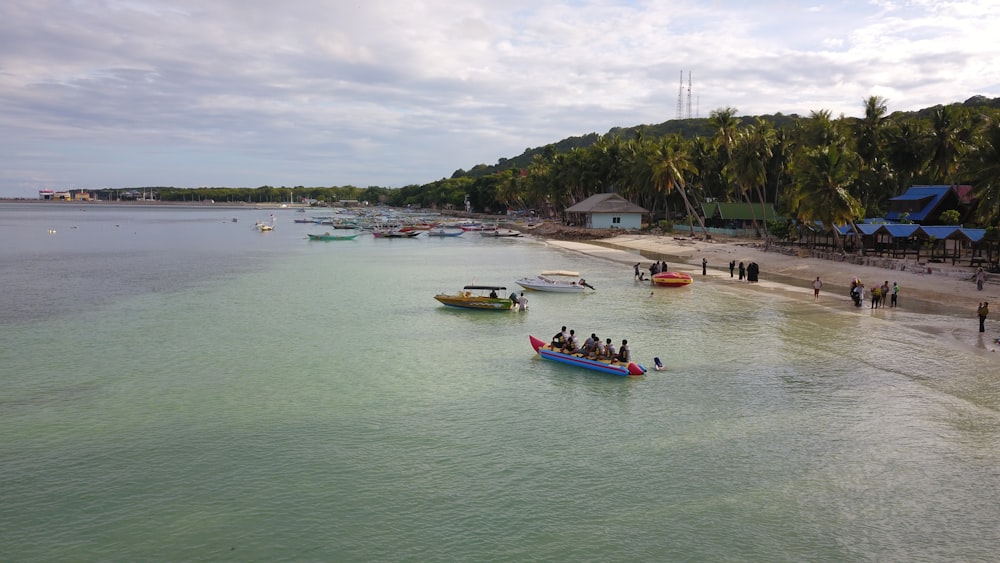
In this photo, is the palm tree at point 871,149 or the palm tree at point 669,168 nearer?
the palm tree at point 871,149

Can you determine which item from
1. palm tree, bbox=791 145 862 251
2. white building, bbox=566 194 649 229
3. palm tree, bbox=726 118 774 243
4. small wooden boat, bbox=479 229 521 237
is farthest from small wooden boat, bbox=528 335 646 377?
small wooden boat, bbox=479 229 521 237

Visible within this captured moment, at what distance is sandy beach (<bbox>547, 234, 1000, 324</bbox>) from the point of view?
37.9 m

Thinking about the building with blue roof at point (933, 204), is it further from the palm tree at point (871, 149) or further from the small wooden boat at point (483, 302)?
the small wooden boat at point (483, 302)

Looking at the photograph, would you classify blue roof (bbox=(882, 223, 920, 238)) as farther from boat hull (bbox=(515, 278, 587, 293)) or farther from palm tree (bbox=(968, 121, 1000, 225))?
boat hull (bbox=(515, 278, 587, 293))

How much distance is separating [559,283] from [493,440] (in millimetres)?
28828

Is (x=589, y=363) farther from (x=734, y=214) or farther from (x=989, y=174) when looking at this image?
(x=734, y=214)

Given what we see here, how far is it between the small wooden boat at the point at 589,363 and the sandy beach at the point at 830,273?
61.1 feet

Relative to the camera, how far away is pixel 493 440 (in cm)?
1862

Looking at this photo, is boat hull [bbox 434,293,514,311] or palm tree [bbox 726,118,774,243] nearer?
boat hull [bbox 434,293,514,311]

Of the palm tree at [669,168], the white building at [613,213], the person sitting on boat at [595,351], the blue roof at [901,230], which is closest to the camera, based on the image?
the person sitting on boat at [595,351]

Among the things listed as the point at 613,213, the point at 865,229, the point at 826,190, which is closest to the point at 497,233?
the point at 613,213

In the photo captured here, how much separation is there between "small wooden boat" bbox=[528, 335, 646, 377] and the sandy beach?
18614mm

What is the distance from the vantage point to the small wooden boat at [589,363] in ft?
80.9

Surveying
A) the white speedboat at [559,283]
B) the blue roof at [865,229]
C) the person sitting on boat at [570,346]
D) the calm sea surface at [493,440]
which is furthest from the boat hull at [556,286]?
the blue roof at [865,229]
